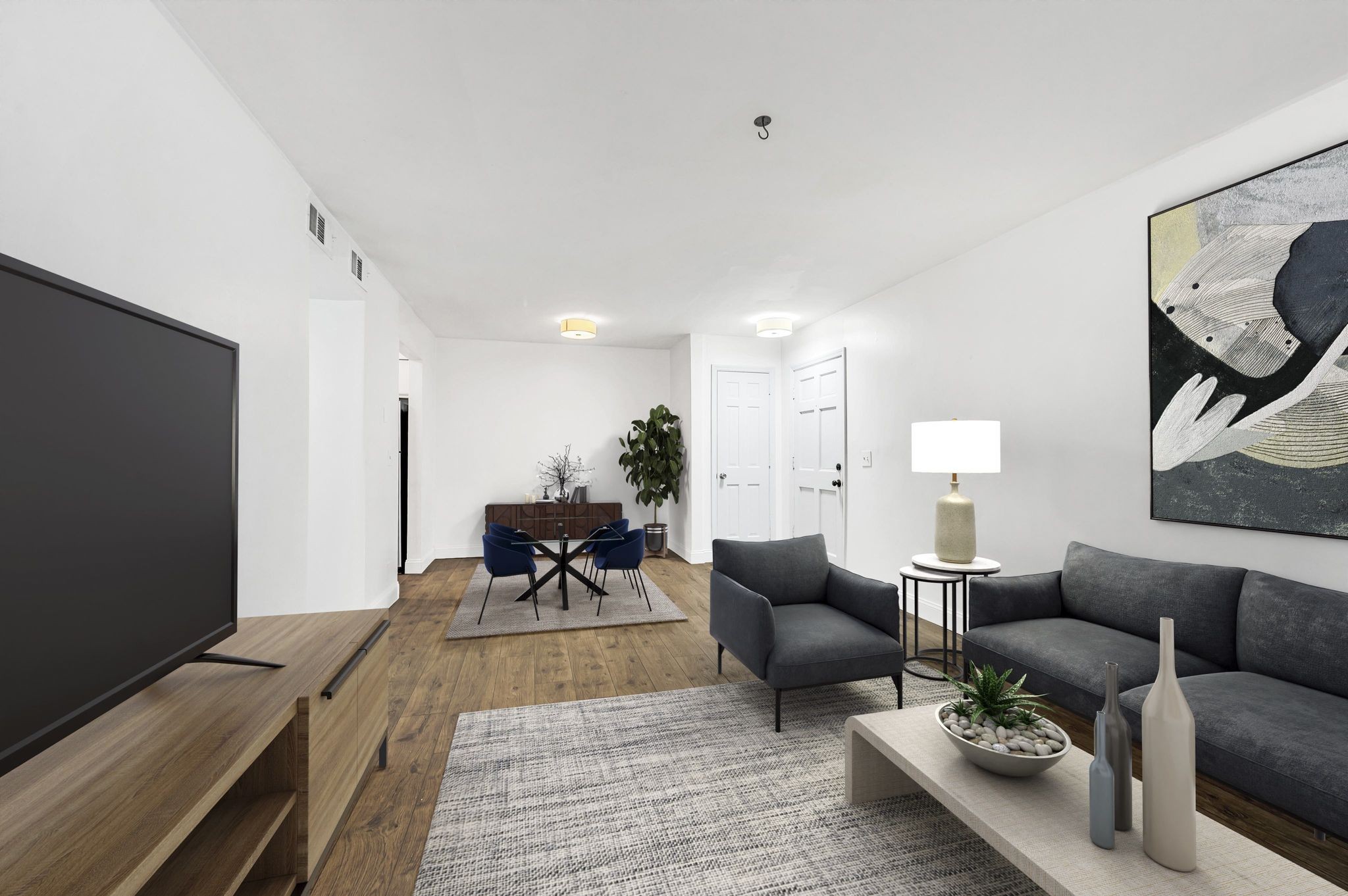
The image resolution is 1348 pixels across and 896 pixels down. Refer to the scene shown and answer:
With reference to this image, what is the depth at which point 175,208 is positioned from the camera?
6.25ft

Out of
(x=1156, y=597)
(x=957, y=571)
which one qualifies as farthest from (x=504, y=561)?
(x=1156, y=597)

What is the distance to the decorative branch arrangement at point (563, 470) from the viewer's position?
7340mm

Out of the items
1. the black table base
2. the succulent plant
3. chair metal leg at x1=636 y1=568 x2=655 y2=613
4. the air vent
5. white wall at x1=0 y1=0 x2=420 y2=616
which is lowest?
chair metal leg at x1=636 y1=568 x2=655 y2=613

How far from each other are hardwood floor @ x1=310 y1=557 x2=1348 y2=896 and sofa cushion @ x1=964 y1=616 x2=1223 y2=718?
36 cm

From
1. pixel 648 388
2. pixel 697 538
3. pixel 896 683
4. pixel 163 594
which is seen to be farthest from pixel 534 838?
pixel 648 388

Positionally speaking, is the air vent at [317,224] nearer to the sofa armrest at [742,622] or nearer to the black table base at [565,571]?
the black table base at [565,571]

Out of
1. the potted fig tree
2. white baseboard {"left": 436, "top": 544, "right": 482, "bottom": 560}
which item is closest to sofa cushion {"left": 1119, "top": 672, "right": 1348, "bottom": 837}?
the potted fig tree

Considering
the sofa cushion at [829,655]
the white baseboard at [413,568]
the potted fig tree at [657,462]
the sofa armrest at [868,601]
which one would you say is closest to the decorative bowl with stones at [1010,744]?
the sofa cushion at [829,655]

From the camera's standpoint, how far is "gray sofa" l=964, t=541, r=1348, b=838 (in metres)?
1.66

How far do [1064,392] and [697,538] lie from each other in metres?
4.11

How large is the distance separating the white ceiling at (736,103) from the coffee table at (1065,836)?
2.31 metres

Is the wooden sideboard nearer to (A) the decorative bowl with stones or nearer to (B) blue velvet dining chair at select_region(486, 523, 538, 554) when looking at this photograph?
(B) blue velvet dining chair at select_region(486, 523, 538, 554)

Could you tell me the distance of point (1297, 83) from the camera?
220 cm

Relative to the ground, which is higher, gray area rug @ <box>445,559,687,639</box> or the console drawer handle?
the console drawer handle
